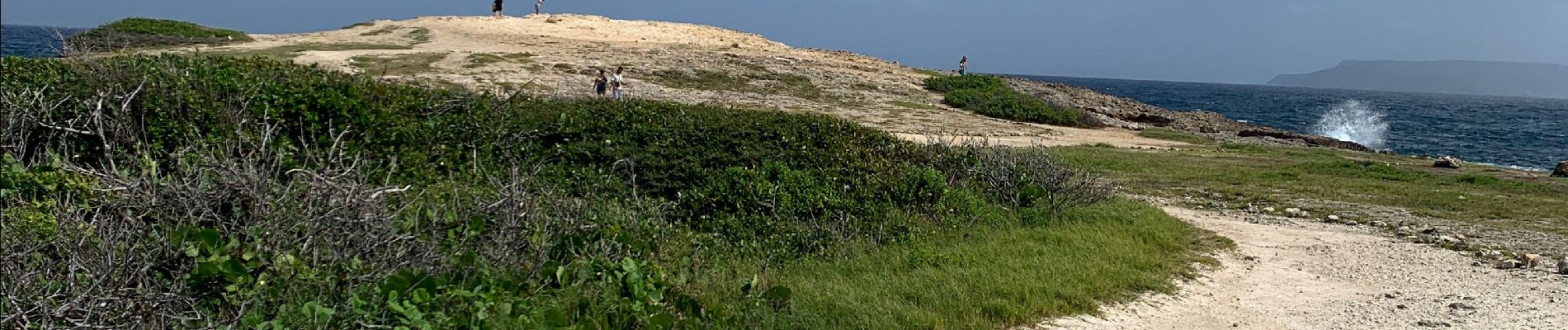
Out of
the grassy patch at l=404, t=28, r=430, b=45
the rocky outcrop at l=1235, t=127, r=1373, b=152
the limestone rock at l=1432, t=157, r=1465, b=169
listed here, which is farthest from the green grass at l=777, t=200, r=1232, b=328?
the grassy patch at l=404, t=28, r=430, b=45

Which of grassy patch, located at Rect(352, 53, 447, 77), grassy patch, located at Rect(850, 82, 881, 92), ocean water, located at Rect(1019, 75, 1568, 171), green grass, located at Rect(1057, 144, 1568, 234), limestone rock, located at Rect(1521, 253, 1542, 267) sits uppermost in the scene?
grassy patch, located at Rect(352, 53, 447, 77)

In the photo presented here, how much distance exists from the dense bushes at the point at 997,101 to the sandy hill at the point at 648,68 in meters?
0.72

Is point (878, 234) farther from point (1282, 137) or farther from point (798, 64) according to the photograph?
point (798, 64)

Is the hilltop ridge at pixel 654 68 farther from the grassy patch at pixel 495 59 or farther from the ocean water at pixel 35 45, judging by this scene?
the ocean water at pixel 35 45

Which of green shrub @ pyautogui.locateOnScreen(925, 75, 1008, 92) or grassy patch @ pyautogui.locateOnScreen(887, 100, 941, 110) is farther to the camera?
green shrub @ pyautogui.locateOnScreen(925, 75, 1008, 92)

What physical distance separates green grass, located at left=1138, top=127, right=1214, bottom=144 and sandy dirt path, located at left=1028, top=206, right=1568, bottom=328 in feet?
53.1

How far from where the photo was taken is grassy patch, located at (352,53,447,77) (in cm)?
2553

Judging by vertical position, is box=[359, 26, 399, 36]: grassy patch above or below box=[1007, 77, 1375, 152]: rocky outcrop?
above

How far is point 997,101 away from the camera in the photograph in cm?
3228

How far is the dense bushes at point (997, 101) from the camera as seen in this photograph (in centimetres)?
3066

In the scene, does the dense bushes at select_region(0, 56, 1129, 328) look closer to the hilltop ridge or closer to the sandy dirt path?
the sandy dirt path

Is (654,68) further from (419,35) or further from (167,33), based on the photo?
(167,33)

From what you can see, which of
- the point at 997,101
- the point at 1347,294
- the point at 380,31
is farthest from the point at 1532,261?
the point at 380,31

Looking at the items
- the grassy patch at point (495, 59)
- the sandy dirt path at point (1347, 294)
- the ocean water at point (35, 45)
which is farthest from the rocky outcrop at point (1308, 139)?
the ocean water at point (35, 45)
